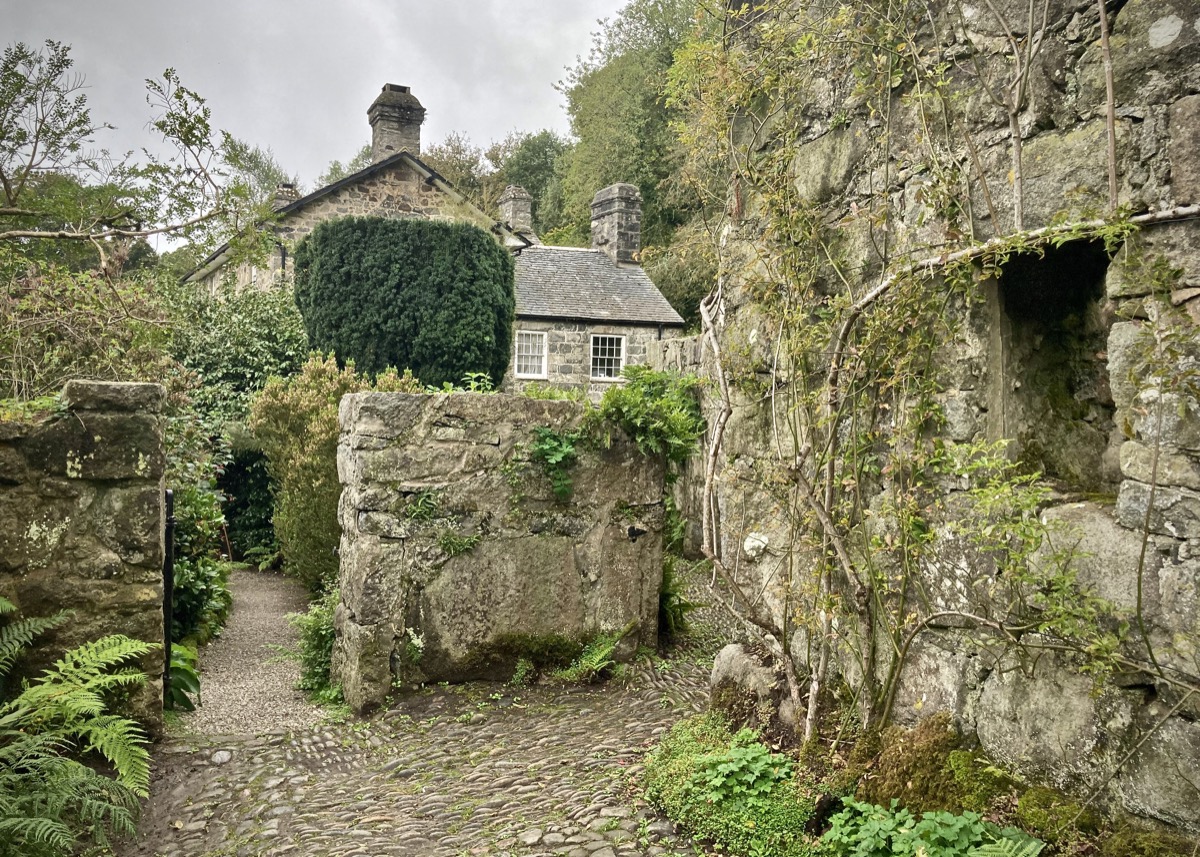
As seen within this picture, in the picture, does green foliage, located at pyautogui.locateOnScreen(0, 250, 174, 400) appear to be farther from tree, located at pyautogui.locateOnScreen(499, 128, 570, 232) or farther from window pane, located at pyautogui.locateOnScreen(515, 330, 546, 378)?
tree, located at pyautogui.locateOnScreen(499, 128, 570, 232)

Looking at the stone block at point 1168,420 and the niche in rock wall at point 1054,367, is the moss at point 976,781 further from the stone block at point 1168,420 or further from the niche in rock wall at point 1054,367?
the stone block at point 1168,420

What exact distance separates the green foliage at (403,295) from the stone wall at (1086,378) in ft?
37.7

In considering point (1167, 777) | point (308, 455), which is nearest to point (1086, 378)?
point (1167, 777)

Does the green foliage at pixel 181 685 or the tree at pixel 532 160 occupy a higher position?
the tree at pixel 532 160

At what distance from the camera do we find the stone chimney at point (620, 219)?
22766 millimetres

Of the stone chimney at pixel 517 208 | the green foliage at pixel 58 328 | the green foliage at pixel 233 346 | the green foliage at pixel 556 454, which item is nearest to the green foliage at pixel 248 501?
the green foliage at pixel 233 346

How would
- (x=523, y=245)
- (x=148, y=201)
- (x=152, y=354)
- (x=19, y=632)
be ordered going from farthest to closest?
1. (x=523, y=245)
2. (x=152, y=354)
3. (x=148, y=201)
4. (x=19, y=632)

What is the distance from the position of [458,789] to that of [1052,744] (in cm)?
280

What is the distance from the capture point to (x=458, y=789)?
4.49 meters

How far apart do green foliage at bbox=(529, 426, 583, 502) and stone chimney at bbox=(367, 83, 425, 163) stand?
1611 centimetres

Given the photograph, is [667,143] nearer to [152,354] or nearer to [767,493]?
[152,354]

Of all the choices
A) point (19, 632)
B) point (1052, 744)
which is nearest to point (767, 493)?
point (1052, 744)

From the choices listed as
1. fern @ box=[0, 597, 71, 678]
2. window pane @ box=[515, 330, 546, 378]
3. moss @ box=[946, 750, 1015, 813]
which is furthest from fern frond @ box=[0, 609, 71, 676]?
window pane @ box=[515, 330, 546, 378]

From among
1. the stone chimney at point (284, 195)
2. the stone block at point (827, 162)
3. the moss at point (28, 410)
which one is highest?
the stone chimney at point (284, 195)
